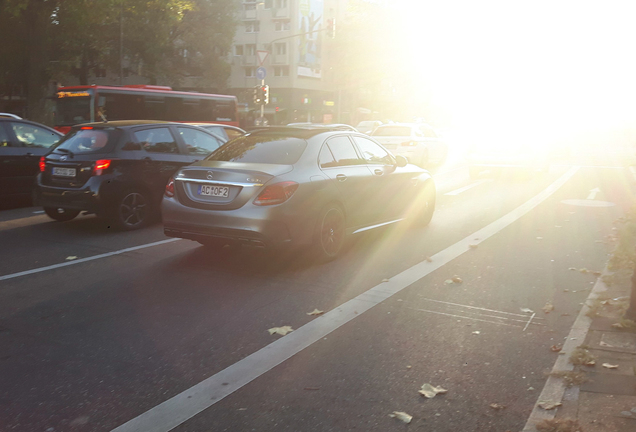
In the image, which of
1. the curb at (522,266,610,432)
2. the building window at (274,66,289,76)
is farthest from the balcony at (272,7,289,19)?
the curb at (522,266,610,432)

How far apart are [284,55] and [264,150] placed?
6494 cm

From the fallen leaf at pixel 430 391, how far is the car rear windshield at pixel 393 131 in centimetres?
1839

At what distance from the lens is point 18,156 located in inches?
463

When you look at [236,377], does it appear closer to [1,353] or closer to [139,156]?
[1,353]

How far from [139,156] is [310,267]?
3848mm

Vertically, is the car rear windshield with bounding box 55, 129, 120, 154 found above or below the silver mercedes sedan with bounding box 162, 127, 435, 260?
above

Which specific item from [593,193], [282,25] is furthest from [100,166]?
[282,25]

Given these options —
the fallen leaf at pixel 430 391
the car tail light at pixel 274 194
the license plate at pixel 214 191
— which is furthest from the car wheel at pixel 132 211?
the fallen leaf at pixel 430 391

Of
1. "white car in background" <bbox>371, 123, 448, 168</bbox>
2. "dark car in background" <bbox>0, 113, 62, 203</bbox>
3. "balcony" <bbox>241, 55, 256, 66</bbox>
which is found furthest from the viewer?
"balcony" <bbox>241, 55, 256, 66</bbox>

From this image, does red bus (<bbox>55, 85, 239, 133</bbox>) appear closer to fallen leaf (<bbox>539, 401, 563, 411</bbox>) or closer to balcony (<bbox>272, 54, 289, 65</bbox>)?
fallen leaf (<bbox>539, 401, 563, 411</bbox>)

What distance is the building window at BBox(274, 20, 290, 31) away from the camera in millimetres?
70781

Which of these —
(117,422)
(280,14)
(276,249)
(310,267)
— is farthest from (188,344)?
(280,14)

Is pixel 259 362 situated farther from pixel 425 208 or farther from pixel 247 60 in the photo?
pixel 247 60

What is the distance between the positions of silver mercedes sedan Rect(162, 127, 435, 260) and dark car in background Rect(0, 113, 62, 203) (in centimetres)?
541
